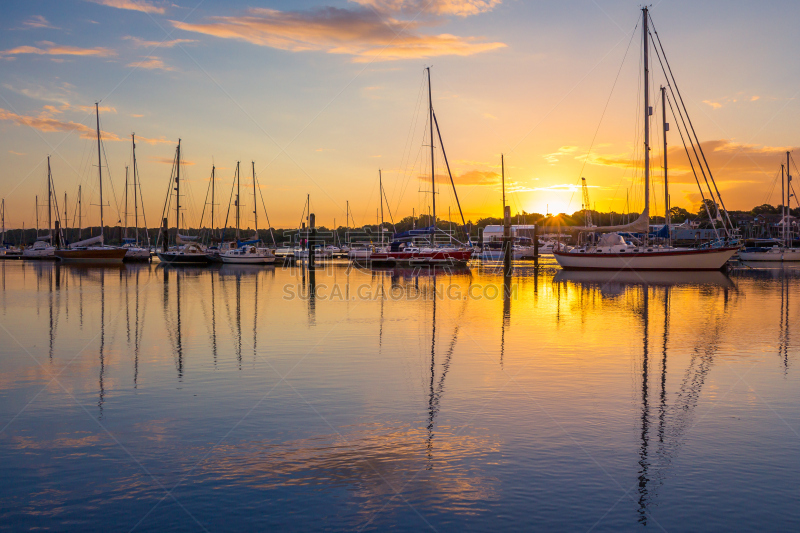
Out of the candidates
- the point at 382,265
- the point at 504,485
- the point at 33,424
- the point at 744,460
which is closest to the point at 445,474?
the point at 504,485

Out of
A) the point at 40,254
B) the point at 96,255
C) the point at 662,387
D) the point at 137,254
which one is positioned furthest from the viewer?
the point at 40,254

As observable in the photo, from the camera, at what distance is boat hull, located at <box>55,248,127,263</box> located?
7525 cm

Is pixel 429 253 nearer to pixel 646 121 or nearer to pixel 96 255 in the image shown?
pixel 646 121

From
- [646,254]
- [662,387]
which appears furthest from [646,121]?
[662,387]

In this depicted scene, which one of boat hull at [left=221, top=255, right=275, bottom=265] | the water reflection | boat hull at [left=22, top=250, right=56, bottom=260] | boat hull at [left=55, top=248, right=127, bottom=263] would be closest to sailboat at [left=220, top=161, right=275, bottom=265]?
boat hull at [left=221, top=255, right=275, bottom=265]

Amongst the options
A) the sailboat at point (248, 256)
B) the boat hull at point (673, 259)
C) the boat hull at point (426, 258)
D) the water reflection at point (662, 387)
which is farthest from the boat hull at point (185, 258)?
the water reflection at point (662, 387)

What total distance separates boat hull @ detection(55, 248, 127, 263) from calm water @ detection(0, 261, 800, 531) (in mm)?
56274

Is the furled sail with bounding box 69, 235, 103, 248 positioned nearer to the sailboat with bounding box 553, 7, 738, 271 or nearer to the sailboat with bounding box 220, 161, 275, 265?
the sailboat with bounding box 220, 161, 275, 265

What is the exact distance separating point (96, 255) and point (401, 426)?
7528cm

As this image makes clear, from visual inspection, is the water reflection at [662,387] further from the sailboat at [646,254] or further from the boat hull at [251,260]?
the boat hull at [251,260]

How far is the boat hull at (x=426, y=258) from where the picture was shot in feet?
219

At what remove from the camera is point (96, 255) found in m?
76.6

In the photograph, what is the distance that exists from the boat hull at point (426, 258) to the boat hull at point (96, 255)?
98.2ft

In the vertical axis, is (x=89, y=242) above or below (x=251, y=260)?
above
